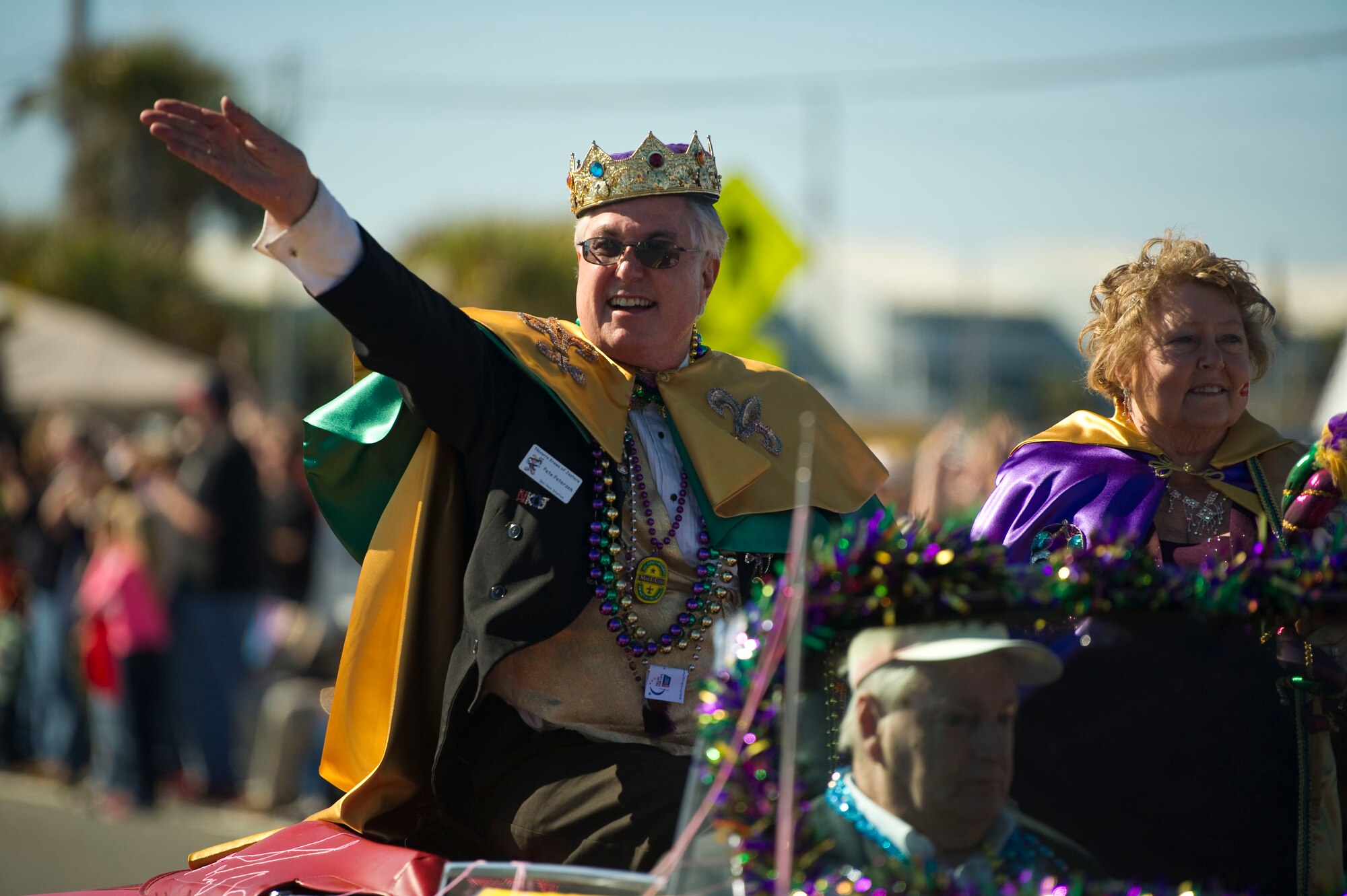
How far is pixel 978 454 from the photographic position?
7.96 meters

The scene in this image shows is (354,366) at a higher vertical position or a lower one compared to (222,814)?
higher

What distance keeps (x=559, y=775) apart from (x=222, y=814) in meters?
6.17

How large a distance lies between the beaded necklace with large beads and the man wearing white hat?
1.12 m

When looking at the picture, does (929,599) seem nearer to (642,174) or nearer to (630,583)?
(630,583)

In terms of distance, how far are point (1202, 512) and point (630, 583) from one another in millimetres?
1284

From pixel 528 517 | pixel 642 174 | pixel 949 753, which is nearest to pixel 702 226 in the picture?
pixel 642 174

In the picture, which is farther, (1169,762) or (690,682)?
(690,682)

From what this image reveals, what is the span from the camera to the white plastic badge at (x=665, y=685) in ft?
9.56

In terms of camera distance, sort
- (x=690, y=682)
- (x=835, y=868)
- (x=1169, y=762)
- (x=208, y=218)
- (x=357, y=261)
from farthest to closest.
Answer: (x=208, y=218) < (x=690, y=682) < (x=357, y=261) < (x=1169, y=762) < (x=835, y=868)

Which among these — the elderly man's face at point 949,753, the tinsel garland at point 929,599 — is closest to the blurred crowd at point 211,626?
the tinsel garland at point 929,599

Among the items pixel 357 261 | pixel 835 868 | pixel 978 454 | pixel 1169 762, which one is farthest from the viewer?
pixel 978 454

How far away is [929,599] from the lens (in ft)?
6.34

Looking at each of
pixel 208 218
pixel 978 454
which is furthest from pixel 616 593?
pixel 208 218

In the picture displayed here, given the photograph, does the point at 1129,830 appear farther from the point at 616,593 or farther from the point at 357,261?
the point at 357,261
